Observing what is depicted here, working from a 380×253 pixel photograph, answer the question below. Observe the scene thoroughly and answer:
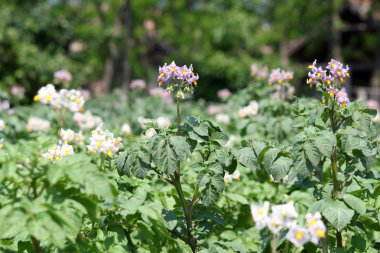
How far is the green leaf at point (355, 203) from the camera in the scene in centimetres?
249

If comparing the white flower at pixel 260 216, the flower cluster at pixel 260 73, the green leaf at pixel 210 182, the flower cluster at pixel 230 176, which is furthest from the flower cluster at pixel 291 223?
the flower cluster at pixel 260 73

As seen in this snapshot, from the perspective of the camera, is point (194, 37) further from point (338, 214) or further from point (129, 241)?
point (338, 214)

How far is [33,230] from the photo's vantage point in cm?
→ 190

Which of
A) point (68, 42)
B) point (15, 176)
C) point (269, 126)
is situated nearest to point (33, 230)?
point (15, 176)

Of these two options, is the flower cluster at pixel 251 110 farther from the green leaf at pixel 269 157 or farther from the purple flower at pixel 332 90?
the green leaf at pixel 269 157


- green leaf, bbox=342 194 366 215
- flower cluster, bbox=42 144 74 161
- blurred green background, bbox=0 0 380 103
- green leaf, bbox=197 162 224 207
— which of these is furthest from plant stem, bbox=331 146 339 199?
blurred green background, bbox=0 0 380 103

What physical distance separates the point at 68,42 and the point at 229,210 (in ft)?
39.3

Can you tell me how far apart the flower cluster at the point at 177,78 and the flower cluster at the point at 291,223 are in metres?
0.96

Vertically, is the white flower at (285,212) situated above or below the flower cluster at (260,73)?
below

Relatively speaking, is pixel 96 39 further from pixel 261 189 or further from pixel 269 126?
pixel 261 189

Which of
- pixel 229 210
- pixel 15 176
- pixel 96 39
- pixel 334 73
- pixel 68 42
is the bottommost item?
pixel 15 176

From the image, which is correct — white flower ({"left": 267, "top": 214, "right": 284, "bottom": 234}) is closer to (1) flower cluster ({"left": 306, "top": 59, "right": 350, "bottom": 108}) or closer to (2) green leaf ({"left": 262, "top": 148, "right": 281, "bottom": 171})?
(2) green leaf ({"left": 262, "top": 148, "right": 281, "bottom": 171})

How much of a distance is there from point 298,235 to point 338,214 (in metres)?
0.57

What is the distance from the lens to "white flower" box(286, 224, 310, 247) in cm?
196
